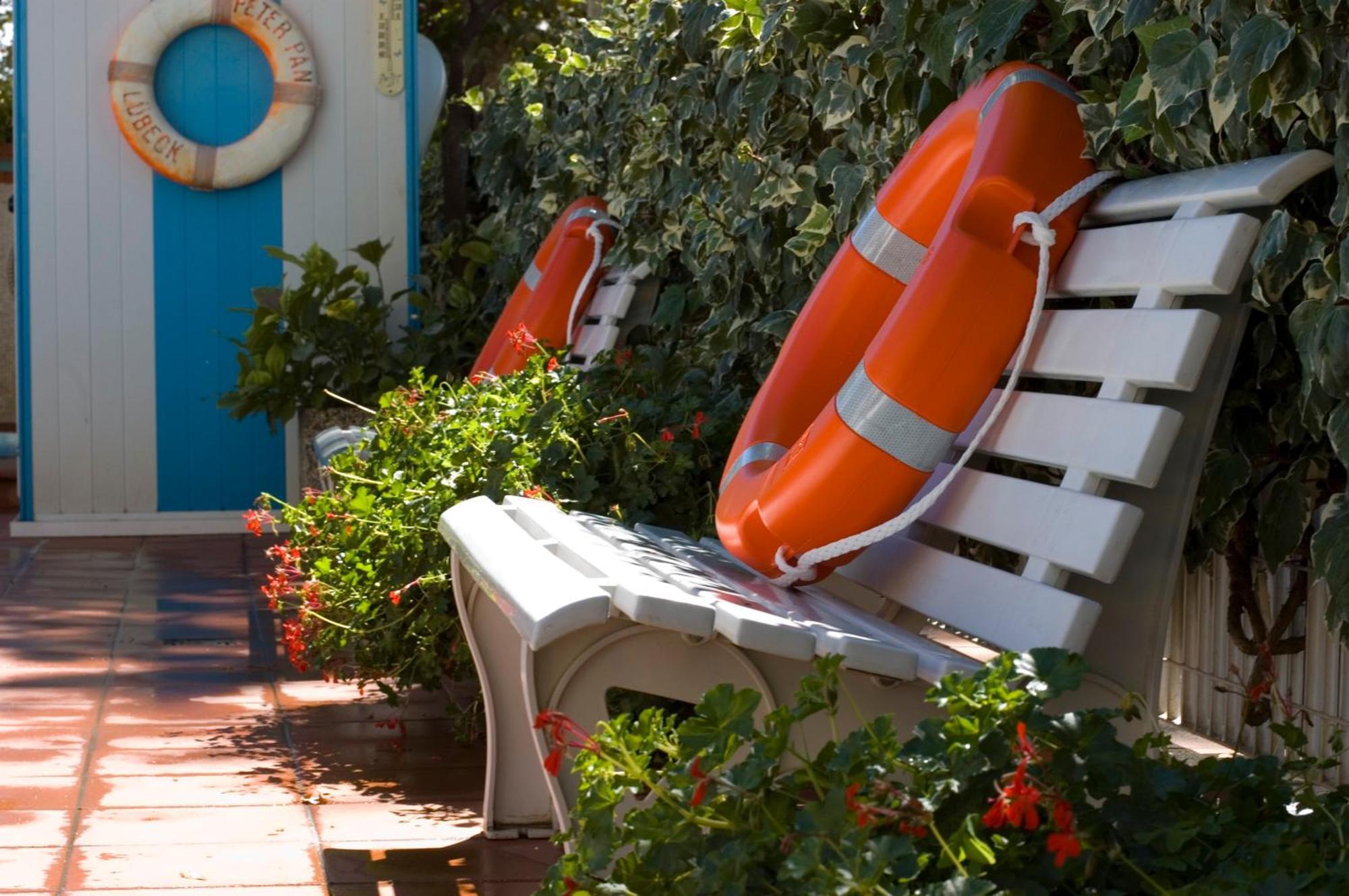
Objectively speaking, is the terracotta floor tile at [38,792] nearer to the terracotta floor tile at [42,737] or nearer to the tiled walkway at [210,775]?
Answer: the tiled walkway at [210,775]

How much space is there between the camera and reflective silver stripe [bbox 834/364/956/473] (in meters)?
1.75

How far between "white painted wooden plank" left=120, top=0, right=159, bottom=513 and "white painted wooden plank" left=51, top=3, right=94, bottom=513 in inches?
4.8

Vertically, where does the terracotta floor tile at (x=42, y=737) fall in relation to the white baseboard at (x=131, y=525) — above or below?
above

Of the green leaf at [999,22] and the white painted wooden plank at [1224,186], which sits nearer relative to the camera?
the white painted wooden plank at [1224,186]

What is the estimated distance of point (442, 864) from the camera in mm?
2199

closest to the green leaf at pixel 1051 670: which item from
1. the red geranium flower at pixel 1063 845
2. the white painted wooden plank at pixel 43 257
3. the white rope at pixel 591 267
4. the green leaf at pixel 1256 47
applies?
the red geranium flower at pixel 1063 845

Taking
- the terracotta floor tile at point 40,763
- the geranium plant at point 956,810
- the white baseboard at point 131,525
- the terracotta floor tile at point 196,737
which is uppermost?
the geranium plant at point 956,810

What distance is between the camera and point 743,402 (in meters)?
3.05

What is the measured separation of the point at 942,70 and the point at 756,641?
0.97m

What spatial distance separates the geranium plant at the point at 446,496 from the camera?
2592mm

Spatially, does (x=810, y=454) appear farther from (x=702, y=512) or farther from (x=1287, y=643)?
(x=702, y=512)

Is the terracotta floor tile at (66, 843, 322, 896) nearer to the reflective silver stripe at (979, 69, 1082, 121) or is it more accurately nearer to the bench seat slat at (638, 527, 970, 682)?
the bench seat slat at (638, 527, 970, 682)

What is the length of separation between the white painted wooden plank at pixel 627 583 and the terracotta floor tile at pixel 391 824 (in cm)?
51

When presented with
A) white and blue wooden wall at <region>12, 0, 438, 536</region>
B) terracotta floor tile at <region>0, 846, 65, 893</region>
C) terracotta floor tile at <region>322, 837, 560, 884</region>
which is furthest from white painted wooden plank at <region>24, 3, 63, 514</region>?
terracotta floor tile at <region>322, 837, 560, 884</region>
